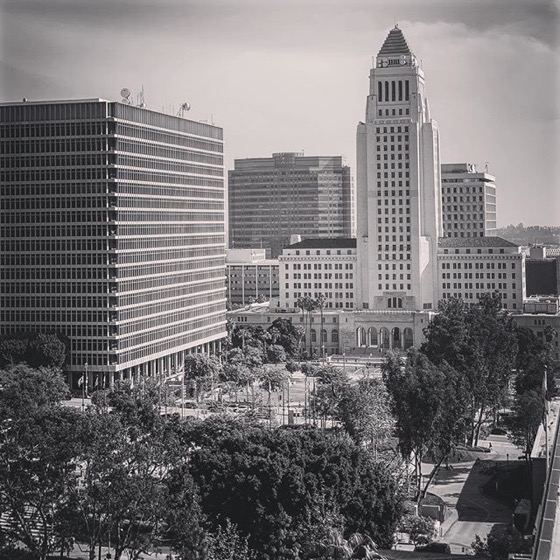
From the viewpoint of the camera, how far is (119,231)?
176 feet

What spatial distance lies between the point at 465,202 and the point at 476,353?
52444 mm

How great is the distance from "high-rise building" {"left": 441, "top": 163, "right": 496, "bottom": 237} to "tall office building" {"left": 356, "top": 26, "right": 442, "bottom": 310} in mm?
17610

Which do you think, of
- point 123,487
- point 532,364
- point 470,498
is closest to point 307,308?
point 532,364

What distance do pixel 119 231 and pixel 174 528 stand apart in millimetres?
32207

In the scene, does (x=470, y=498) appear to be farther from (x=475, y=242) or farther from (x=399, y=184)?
(x=399, y=184)

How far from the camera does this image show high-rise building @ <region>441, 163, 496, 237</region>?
95.1 m

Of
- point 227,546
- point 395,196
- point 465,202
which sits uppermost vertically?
point 465,202

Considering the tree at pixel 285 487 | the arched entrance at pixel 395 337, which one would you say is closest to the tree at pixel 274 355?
the arched entrance at pixel 395 337

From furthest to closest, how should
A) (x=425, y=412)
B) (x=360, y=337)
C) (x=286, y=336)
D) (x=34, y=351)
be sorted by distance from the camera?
(x=360, y=337)
(x=286, y=336)
(x=34, y=351)
(x=425, y=412)

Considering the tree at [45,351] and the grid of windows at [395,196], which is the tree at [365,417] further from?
the grid of windows at [395,196]

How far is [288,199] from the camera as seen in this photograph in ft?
413

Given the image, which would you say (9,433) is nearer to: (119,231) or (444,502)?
(444,502)

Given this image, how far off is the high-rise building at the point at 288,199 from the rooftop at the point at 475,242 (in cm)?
4542

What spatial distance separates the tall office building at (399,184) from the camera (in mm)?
77438
